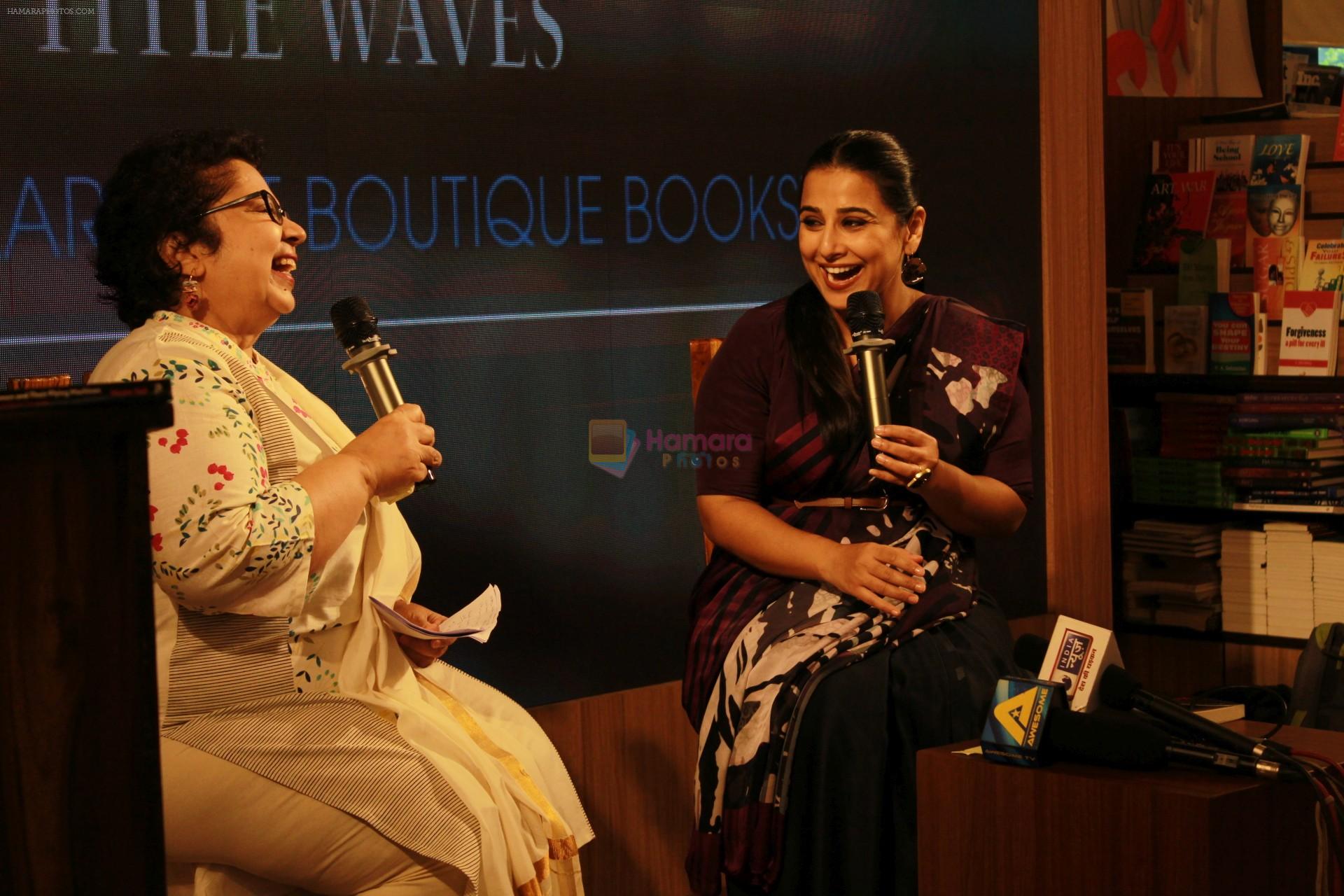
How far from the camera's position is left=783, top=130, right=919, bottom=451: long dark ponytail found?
9.68 ft

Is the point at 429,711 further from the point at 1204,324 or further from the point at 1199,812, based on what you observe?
the point at 1204,324

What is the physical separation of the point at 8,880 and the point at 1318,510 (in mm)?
4367

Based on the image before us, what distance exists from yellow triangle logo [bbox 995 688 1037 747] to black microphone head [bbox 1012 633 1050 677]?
0.69 feet

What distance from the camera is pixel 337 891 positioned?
7.20 ft

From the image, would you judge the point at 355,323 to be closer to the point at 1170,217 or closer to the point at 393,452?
the point at 393,452

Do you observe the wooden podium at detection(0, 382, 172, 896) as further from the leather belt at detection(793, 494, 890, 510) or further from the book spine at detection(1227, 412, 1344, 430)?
the book spine at detection(1227, 412, 1344, 430)

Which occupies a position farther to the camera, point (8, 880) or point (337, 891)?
point (337, 891)

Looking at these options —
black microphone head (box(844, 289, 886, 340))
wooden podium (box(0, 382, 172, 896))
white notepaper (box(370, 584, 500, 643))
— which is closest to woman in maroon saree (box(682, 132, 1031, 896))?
black microphone head (box(844, 289, 886, 340))

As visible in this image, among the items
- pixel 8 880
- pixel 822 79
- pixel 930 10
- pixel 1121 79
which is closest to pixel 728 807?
pixel 8 880

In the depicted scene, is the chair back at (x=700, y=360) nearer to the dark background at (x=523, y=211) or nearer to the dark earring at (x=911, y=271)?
the dark background at (x=523, y=211)

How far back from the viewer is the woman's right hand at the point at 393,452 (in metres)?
2.31

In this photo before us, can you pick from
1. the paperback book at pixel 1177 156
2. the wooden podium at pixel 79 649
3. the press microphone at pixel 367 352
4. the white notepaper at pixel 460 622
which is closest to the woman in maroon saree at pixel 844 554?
the white notepaper at pixel 460 622

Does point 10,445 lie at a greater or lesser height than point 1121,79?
lesser

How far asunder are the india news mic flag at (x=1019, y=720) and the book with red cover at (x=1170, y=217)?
3534 mm
